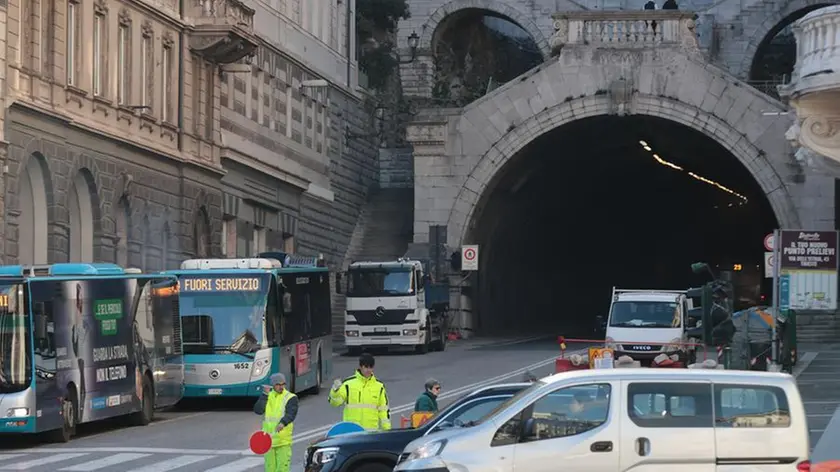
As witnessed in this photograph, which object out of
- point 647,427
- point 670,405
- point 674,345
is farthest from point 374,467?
point 674,345

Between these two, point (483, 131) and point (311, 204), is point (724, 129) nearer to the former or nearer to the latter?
point (483, 131)

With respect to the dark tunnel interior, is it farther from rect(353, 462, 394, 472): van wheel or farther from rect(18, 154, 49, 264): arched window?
rect(353, 462, 394, 472): van wheel

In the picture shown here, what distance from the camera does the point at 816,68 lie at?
75.6 feet

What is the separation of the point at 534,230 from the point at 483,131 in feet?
46.0

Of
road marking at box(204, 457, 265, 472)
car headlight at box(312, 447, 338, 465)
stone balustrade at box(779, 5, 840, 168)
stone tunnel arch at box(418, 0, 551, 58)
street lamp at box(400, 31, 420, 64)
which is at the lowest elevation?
road marking at box(204, 457, 265, 472)

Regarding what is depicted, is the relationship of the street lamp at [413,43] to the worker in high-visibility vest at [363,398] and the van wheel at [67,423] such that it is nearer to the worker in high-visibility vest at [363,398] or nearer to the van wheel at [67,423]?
the van wheel at [67,423]

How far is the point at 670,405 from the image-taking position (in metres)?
14.8

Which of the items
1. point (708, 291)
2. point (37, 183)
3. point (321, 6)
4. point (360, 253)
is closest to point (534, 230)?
point (360, 253)

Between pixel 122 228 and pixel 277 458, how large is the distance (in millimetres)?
24234

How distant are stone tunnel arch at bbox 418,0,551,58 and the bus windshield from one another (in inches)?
1610

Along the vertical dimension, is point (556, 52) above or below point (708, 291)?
above

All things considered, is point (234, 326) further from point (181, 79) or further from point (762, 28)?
point (762, 28)

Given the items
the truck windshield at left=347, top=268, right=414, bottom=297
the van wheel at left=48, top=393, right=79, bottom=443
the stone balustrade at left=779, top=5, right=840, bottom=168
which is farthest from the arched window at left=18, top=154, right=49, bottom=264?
the stone balustrade at left=779, top=5, right=840, bottom=168

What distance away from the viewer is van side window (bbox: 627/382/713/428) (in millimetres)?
14719
